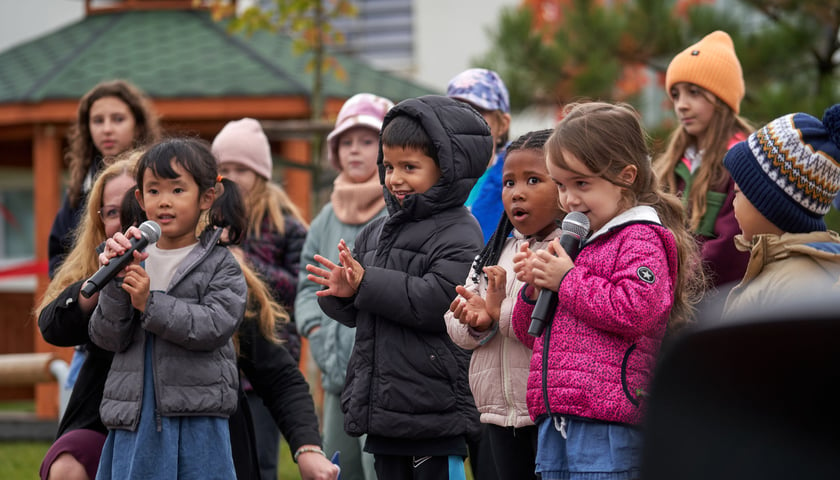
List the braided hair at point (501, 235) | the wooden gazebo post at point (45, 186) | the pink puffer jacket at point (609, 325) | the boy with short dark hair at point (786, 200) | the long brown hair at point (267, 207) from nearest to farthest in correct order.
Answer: the pink puffer jacket at point (609, 325)
the boy with short dark hair at point (786, 200)
the braided hair at point (501, 235)
the long brown hair at point (267, 207)
the wooden gazebo post at point (45, 186)

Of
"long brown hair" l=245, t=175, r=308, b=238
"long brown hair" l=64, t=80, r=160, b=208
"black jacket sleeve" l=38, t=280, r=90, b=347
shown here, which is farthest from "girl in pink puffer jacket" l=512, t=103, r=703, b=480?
"long brown hair" l=64, t=80, r=160, b=208

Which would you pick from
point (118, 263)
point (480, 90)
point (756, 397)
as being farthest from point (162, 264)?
point (756, 397)

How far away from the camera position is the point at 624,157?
302 cm

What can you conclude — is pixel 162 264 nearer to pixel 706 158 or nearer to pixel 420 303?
pixel 420 303

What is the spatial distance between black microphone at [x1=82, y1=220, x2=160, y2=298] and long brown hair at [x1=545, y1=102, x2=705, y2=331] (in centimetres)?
125

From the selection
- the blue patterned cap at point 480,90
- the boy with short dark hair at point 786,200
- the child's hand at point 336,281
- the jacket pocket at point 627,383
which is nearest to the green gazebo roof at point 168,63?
the blue patterned cap at point 480,90

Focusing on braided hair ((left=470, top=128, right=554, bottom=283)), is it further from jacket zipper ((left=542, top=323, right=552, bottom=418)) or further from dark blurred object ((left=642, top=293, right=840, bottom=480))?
dark blurred object ((left=642, top=293, right=840, bottom=480))

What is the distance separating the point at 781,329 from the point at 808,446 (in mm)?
101

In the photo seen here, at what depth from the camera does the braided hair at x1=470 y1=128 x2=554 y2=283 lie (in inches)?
133

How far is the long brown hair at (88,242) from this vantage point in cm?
381

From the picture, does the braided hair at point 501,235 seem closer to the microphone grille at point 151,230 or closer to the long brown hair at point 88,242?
the microphone grille at point 151,230

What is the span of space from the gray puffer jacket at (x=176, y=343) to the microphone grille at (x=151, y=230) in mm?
182

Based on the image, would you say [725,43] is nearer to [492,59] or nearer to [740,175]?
[740,175]

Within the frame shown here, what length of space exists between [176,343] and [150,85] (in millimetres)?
8325
